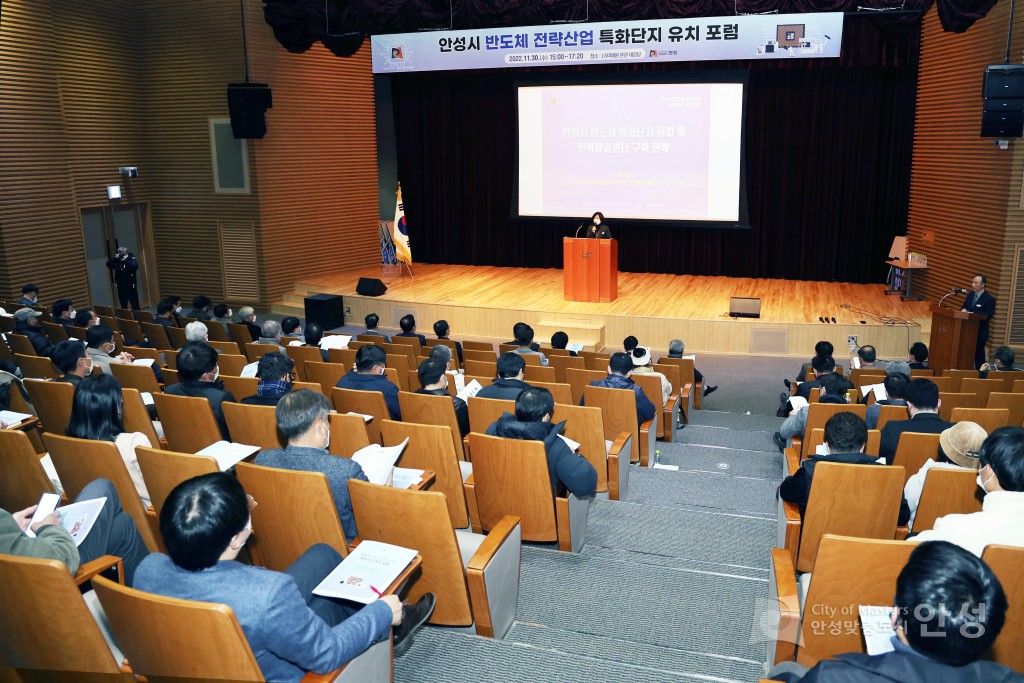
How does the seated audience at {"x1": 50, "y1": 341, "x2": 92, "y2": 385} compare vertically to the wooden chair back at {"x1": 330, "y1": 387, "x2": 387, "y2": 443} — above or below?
above

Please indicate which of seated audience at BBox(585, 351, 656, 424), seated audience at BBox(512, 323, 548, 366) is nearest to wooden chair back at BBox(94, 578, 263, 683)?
seated audience at BBox(585, 351, 656, 424)

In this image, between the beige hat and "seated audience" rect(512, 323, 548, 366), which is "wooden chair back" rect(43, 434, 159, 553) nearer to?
the beige hat

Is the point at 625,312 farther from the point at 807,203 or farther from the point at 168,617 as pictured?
the point at 168,617

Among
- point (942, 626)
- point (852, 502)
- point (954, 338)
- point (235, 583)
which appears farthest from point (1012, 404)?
point (235, 583)

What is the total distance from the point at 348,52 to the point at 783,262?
7958mm

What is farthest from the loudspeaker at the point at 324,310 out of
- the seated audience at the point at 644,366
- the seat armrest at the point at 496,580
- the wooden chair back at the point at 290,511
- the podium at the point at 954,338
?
the seat armrest at the point at 496,580

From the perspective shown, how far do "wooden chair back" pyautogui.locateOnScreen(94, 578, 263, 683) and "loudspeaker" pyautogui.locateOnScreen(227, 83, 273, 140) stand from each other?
446 inches

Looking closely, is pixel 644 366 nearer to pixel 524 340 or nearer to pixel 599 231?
pixel 524 340

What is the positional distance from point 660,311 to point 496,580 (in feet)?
28.7

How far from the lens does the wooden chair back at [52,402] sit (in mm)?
4926

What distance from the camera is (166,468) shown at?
3389 millimetres

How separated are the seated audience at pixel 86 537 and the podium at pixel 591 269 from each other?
30.4 feet

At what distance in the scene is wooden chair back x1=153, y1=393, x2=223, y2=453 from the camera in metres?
4.55

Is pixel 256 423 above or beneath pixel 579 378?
above
